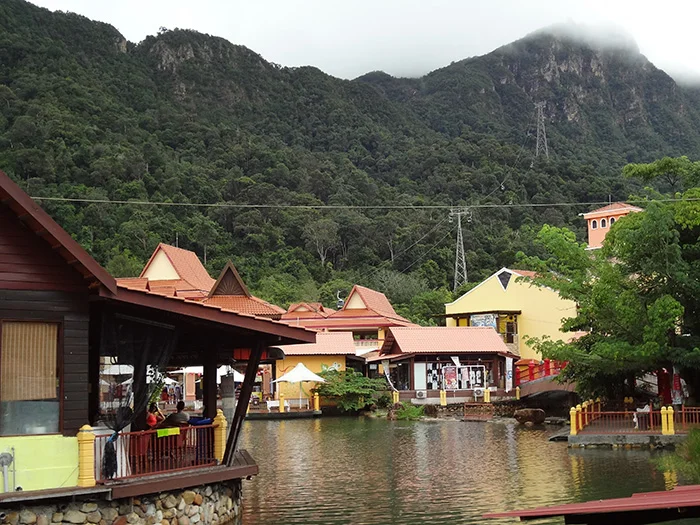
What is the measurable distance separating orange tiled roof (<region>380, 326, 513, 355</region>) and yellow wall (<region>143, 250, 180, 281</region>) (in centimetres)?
1337

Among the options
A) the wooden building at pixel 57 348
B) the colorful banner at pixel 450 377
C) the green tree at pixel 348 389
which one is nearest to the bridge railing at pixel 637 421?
the wooden building at pixel 57 348

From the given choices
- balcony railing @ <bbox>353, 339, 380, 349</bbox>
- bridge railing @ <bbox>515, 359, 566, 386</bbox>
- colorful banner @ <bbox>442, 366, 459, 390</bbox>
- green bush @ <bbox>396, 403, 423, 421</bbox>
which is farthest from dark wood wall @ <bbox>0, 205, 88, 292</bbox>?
balcony railing @ <bbox>353, 339, 380, 349</bbox>

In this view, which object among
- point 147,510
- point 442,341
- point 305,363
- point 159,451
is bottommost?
point 147,510

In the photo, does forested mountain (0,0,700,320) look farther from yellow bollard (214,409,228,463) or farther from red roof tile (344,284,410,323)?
yellow bollard (214,409,228,463)

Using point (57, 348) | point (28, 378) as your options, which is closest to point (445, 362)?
point (57, 348)

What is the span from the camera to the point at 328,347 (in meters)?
49.8

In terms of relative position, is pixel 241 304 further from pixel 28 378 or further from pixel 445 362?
pixel 28 378

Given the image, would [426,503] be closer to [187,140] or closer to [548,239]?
[548,239]

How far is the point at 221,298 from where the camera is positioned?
36875 millimetres

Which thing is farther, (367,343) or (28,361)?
(367,343)

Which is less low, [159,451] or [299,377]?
[299,377]

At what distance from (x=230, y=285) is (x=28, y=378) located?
82.5 feet

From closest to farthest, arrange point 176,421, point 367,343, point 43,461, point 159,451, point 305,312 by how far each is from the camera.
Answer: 1. point 43,461
2. point 159,451
3. point 176,421
4. point 367,343
5. point 305,312

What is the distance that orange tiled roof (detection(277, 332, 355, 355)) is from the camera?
49.1 meters
